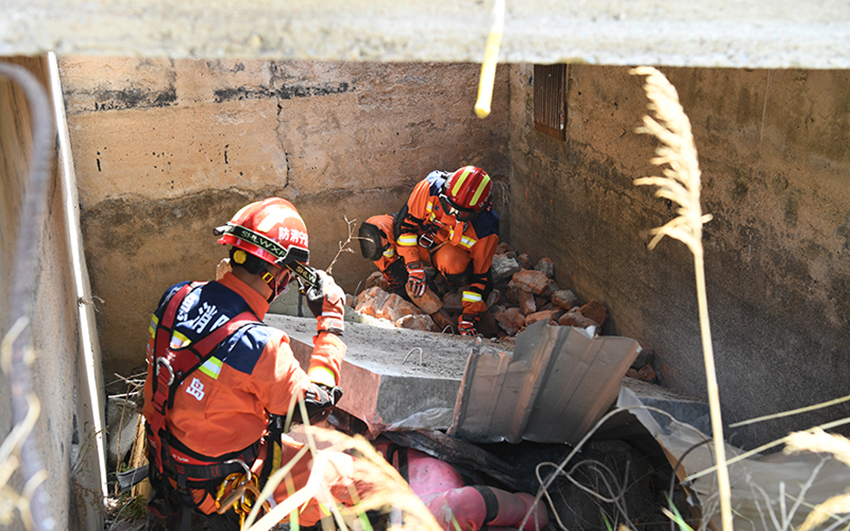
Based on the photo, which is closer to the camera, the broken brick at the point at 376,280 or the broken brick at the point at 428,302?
the broken brick at the point at 428,302

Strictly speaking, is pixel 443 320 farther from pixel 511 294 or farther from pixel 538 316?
pixel 538 316

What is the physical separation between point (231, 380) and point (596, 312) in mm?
3147

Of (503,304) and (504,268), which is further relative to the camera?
(504,268)

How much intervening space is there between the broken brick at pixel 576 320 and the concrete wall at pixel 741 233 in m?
0.16

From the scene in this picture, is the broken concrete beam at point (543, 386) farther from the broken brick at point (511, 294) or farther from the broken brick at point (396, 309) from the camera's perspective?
the broken brick at point (511, 294)

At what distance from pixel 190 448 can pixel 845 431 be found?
2.65 meters

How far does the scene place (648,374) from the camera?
3.88m

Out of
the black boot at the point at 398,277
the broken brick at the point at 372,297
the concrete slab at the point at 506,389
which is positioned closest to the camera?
the concrete slab at the point at 506,389

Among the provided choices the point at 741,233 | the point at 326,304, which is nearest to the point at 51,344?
the point at 326,304

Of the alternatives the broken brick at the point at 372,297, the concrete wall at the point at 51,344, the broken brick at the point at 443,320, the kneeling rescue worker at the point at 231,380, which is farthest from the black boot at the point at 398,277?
the concrete wall at the point at 51,344

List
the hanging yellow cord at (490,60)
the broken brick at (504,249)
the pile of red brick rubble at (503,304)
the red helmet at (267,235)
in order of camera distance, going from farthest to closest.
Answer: the broken brick at (504,249) → the pile of red brick rubble at (503,304) → the red helmet at (267,235) → the hanging yellow cord at (490,60)

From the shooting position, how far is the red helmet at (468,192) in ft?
16.2

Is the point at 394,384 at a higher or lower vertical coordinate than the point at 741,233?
lower

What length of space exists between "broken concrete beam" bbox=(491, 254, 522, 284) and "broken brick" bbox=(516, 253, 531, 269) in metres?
0.10
